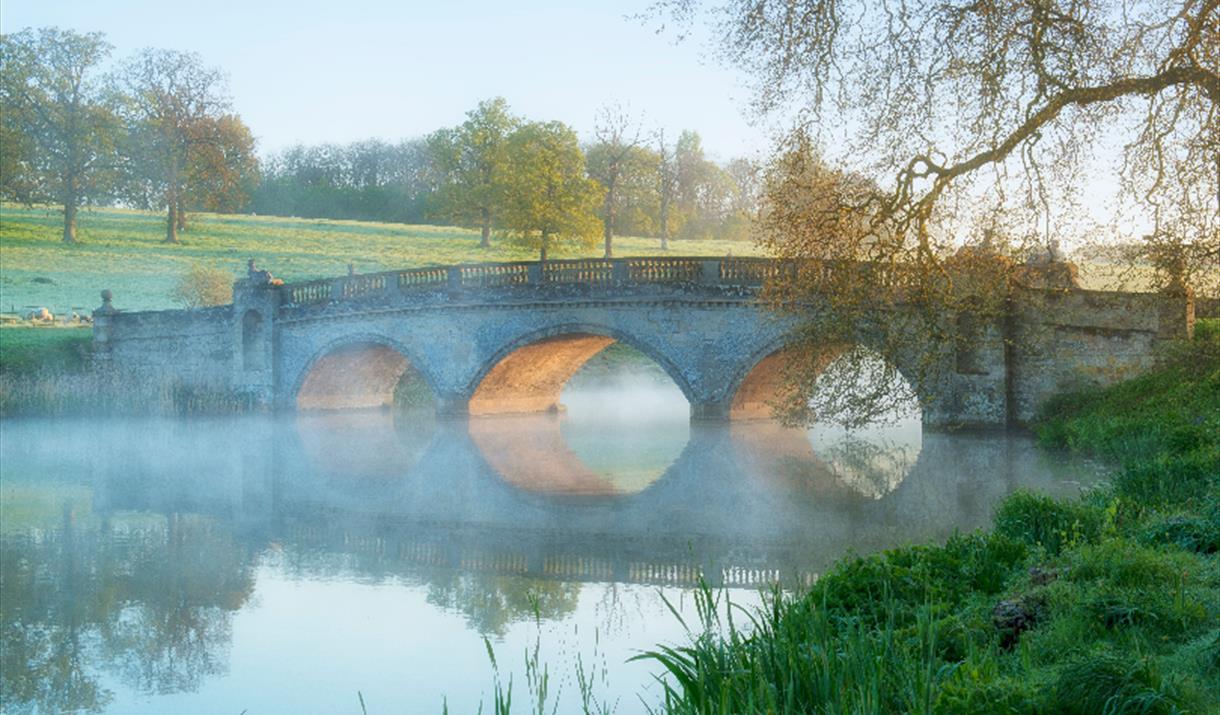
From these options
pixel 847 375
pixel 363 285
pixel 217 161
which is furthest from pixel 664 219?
pixel 847 375

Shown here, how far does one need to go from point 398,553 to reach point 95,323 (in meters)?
24.4

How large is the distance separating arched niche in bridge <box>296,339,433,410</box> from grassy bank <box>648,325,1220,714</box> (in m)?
22.9

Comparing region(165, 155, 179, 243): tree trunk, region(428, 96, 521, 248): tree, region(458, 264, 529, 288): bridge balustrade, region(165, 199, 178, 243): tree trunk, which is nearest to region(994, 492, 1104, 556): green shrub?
region(458, 264, 529, 288): bridge balustrade

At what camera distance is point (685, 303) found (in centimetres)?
2598

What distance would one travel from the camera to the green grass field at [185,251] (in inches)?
1790

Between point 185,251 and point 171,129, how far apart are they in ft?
16.9

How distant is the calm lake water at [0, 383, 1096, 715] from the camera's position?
27.0 ft

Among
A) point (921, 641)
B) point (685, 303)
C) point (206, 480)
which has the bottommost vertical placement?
point (206, 480)

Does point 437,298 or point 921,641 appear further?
point 437,298

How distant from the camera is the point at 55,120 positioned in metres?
48.1

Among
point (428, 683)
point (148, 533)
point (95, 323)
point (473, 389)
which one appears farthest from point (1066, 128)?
point (95, 323)

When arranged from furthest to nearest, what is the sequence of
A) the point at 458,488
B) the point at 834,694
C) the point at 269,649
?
the point at 458,488
the point at 269,649
the point at 834,694

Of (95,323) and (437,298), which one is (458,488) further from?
(95,323)

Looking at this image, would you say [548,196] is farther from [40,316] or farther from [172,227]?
[172,227]
